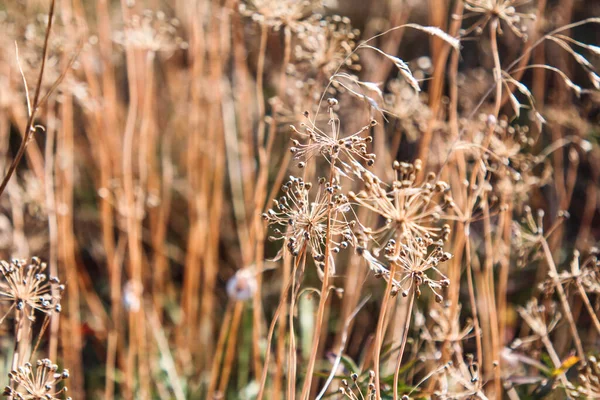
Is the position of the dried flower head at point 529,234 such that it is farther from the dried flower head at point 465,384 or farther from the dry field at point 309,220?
the dried flower head at point 465,384

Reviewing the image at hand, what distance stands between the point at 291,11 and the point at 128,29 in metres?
0.40

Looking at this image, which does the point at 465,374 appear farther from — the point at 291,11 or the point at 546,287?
the point at 291,11

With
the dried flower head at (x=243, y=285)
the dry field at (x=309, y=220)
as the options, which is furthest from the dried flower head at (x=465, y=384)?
the dried flower head at (x=243, y=285)

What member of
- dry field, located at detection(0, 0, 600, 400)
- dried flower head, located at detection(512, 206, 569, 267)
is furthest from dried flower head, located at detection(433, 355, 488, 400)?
dried flower head, located at detection(512, 206, 569, 267)

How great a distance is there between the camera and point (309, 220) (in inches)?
25.4

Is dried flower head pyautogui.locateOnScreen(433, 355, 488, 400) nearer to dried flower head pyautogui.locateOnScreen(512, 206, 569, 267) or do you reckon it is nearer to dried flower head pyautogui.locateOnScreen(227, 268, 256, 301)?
dried flower head pyautogui.locateOnScreen(512, 206, 569, 267)

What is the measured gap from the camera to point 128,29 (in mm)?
1179

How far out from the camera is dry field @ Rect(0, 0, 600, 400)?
0.69 metres

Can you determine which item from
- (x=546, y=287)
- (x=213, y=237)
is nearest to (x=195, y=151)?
(x=213, y=237)

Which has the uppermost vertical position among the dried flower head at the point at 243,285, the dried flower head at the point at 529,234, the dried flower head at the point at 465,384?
the dried flower head at the point at 529,234

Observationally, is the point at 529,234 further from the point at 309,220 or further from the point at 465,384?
the point at 309,220

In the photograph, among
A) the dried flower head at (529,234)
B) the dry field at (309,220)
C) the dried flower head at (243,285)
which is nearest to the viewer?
the dry field at (309,220)

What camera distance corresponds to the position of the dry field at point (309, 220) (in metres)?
0.69

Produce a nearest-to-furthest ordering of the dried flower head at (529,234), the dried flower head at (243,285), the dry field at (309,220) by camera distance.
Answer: the dry field at (309,220)
the dried flower head at (529,234)
the dried flower head at (243,285)
